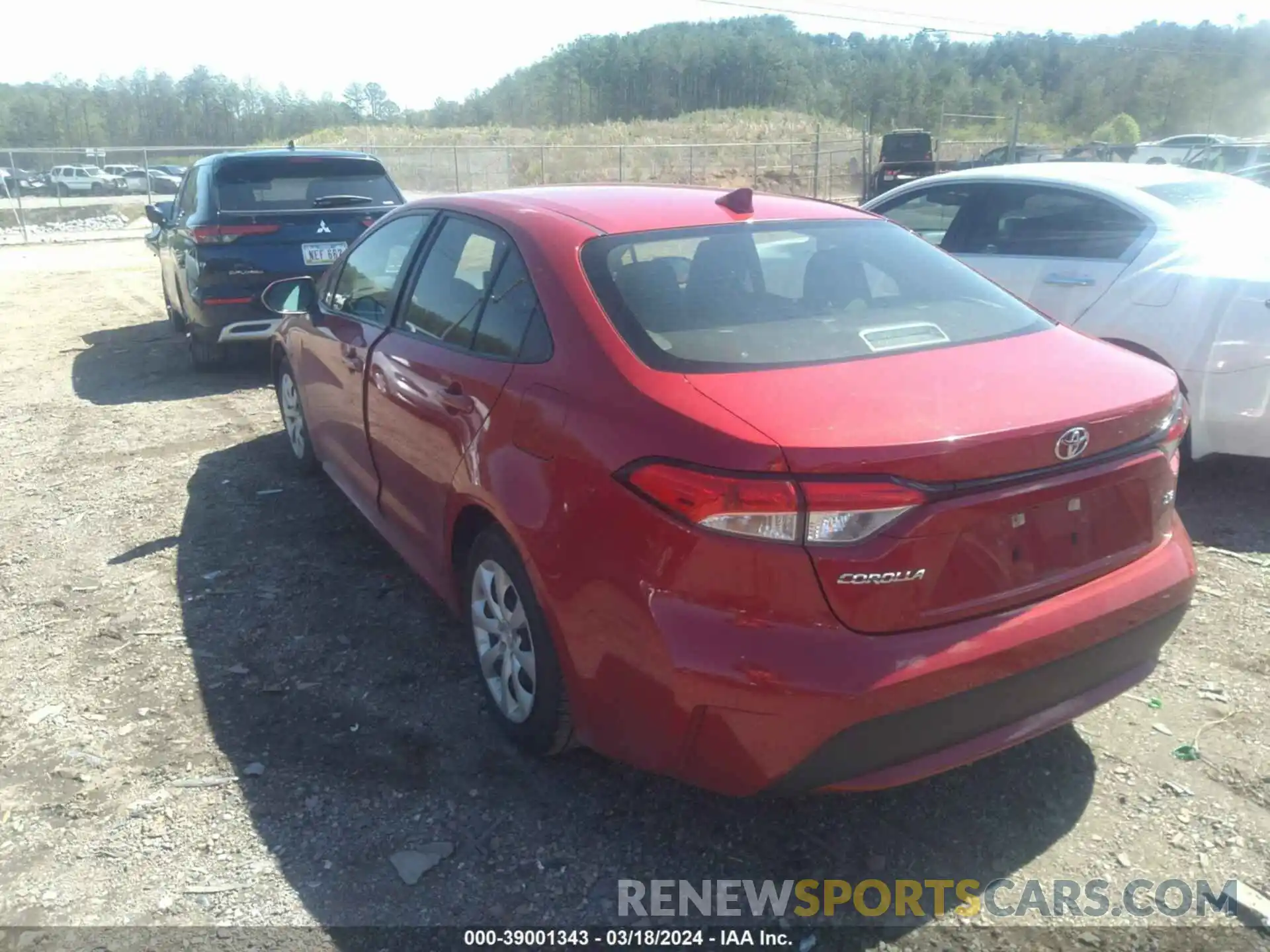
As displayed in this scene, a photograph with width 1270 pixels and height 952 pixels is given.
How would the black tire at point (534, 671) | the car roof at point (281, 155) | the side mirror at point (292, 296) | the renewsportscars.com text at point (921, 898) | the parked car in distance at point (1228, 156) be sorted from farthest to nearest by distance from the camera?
the parked car in distance at point (1228, 156)
the car roof at point (281, 155)
the side mirror at point (292, 296)
the black tire at point (534, 671)
the renewsportscars.com text at point (921, 898)

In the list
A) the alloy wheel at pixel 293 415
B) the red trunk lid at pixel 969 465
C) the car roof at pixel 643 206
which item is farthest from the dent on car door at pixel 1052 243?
the alloy wheel at pixel 293 415

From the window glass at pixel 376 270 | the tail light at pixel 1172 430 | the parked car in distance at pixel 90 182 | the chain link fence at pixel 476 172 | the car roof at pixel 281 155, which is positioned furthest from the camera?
the parked car in distance at pixel 90 182

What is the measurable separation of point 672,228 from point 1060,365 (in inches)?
47.4

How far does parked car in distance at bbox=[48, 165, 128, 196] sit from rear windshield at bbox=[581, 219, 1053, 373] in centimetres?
4995

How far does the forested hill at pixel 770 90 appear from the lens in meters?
64.8

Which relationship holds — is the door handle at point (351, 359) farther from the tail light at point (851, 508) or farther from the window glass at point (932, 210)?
the window glass at point (932, 210)

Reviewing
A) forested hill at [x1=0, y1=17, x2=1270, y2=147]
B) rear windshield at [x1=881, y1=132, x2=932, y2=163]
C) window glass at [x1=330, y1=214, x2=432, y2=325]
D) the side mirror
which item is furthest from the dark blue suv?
forested hill at [x1=0, y1=17, x2=1270, y2=147]

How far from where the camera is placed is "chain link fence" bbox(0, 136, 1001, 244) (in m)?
27.9

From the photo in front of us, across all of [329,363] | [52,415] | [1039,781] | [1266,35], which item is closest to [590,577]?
[1039,781]

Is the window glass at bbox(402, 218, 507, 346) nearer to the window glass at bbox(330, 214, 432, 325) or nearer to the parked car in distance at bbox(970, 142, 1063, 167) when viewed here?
the window glass at bbox(330, 214, 432, 325)

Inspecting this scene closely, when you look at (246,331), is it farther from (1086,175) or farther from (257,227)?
(1086,175)

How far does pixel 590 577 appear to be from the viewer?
2.46 meters

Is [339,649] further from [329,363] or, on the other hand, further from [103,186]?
[103,186]

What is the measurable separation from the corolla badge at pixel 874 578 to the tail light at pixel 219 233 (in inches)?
278
